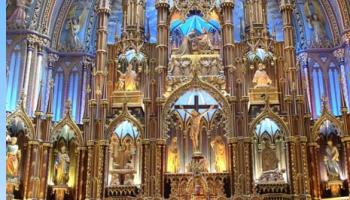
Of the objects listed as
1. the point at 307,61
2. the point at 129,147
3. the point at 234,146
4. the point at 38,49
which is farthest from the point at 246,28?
the point at 38,49

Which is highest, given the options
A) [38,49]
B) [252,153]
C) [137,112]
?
[38,49]

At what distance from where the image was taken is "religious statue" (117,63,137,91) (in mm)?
19828

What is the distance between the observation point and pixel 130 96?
64.0ft

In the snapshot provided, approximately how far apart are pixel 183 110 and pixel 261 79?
3829 mm

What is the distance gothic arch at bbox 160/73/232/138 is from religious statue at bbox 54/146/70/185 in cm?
434

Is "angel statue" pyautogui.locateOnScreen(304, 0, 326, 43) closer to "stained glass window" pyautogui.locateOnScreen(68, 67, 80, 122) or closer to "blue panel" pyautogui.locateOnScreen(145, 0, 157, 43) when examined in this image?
"blue panel" pyautogui.locateOnScreen(145, 0, 157, 43)

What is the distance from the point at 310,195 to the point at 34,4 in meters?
15.4

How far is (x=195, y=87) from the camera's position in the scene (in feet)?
62.2

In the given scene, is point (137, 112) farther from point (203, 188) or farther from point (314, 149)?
point (314, 149)

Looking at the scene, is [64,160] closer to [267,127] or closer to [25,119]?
[25,119]

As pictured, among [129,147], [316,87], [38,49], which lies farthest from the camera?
[316,87]

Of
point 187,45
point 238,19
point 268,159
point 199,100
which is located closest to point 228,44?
point 187,45

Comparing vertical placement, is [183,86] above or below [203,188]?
above

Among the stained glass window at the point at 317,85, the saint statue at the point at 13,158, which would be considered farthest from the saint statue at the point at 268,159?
the saint statue at the point at 13,158
